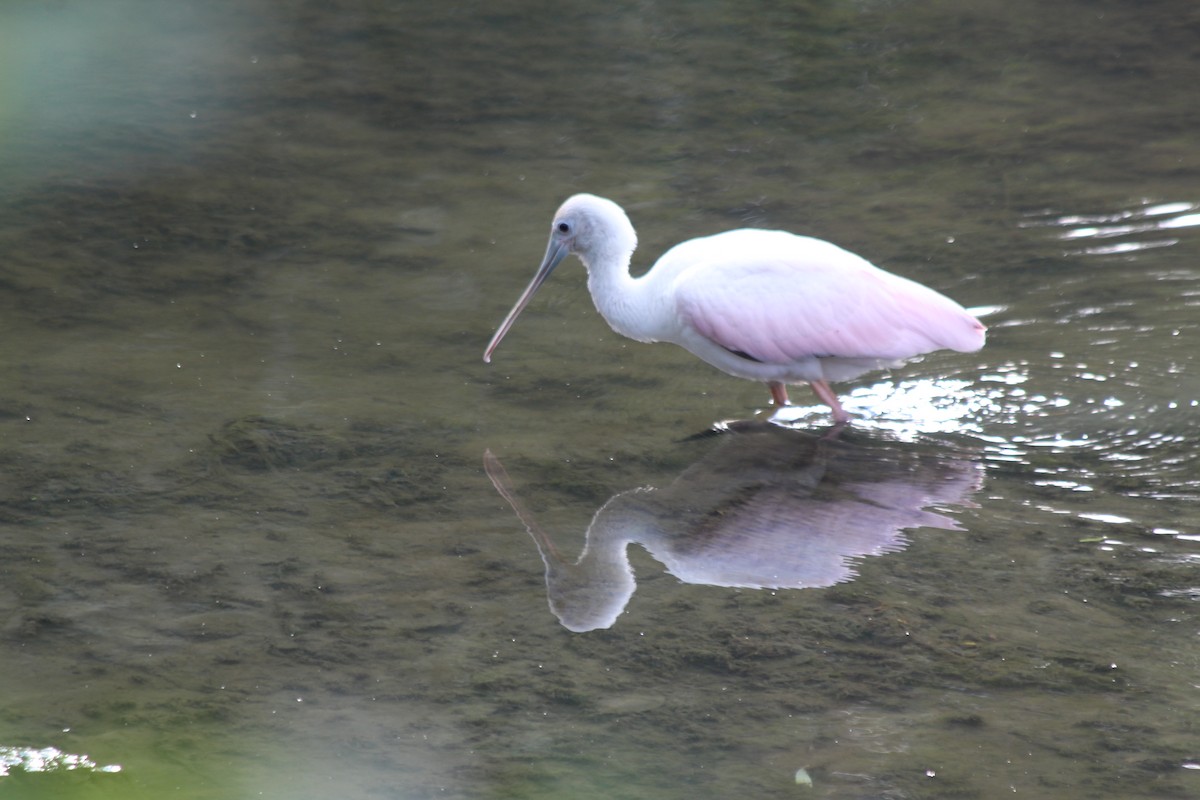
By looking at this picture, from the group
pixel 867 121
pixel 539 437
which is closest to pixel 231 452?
pixel 539 437

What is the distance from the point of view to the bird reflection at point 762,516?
3771 millimetres

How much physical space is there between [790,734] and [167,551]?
5.92 ft

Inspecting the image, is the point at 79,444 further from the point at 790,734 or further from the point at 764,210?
the point at 764,210

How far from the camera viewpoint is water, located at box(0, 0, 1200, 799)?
3.03 metres

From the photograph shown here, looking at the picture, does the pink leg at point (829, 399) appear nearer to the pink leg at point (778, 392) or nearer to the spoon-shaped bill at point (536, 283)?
the pink leg at point (778, 392)

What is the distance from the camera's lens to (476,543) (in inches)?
158

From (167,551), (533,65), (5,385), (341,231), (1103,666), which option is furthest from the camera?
Answer: (533,65)

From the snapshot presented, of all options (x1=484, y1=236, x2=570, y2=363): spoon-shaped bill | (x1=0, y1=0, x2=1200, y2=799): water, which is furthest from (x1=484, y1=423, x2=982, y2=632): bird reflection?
(x1=484, y1=236, x2=570, y2=363): spoon-shaped bill

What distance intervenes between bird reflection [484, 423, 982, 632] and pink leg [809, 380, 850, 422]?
10 cm

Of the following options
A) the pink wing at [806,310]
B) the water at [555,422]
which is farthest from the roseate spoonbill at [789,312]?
the water at [555,422]

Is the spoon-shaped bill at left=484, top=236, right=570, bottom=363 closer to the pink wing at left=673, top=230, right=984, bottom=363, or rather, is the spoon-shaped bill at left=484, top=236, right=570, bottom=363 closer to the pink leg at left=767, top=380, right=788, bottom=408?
the pink wing at left=673, top=230, right=984, bottom=363

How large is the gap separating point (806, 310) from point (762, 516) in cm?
94

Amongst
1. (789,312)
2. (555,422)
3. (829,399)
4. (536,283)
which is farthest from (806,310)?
(536,283)

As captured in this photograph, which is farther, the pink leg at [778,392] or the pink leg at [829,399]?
the pink leg at [778,392]
